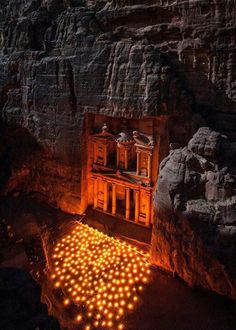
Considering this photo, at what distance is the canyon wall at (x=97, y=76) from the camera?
8.80 metres

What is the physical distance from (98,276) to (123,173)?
3731 mm

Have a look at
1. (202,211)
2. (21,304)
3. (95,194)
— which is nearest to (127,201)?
(95,194)

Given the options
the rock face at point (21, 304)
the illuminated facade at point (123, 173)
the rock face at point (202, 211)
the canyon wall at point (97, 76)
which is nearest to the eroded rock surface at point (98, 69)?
the canyon wall at point (97, 76)

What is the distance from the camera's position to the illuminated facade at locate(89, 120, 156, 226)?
34.2 ft

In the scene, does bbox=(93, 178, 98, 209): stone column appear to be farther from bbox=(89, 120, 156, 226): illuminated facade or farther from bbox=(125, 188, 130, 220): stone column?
bbox=(125, 188, 130, 220): stone column

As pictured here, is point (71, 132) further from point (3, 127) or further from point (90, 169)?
point (3, 127)

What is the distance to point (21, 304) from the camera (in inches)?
172

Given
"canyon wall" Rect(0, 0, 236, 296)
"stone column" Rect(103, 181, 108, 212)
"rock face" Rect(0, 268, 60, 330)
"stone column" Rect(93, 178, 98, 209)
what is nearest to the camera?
"rock face" Rect(0, 268, 60, 330)

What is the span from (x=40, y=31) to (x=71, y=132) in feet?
14.5

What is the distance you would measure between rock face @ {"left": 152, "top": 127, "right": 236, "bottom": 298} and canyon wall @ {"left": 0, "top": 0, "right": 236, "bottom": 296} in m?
0.20

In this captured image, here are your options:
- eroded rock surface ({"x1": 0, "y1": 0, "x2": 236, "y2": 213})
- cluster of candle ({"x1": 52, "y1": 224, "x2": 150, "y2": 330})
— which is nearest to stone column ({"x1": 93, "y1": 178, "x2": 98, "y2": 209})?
eroded rock surface ({"x1": 0, "y1": 0, "x2": 236, "y2": 213})

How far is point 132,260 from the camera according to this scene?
9898 millimetres

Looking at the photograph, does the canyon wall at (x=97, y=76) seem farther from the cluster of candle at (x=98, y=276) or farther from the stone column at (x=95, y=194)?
the cluster of candle at (x=98, y=276)

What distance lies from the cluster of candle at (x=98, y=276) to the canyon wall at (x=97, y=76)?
106 centimetres
